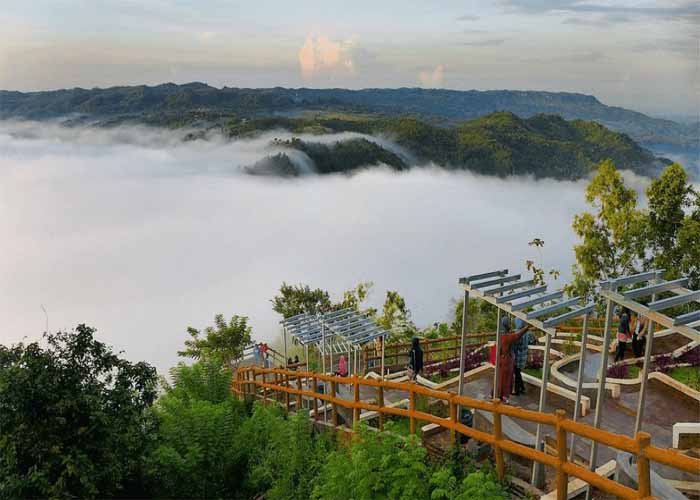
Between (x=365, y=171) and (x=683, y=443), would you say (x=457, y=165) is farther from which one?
(x=683, y=443)

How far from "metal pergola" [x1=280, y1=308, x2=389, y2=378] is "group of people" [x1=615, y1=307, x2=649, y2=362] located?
4701 mm

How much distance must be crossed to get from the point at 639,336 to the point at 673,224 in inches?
282

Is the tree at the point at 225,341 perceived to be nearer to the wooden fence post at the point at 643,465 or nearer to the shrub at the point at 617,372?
the shrub at the point at 617,372

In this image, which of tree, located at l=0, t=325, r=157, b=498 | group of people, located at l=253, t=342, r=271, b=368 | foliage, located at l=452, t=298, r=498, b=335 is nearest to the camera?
tree, located at l=0, t=325, r=157, b=498

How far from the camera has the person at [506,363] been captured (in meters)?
8.22

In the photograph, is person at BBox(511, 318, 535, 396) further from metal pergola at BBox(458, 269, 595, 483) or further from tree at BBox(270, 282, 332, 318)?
tree at BBox(270, 282, 332, 318)

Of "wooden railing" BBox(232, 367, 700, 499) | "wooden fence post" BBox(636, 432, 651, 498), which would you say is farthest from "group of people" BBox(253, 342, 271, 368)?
"wooden fence post" BBox(636, 432, 651, 498)

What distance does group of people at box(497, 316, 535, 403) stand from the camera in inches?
324

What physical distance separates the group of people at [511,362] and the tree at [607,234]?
9944mm

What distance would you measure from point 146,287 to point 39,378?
181239 millimetres

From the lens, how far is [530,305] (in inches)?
273

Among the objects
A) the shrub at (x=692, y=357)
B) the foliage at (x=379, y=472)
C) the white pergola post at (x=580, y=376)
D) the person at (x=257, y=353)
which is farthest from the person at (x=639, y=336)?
the person at (x=257, y=353)

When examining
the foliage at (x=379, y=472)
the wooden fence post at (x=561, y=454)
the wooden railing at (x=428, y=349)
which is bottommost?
the wooden railing at (x=428, y=349)

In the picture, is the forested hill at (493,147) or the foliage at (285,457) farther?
the forested hill at (493,147)
